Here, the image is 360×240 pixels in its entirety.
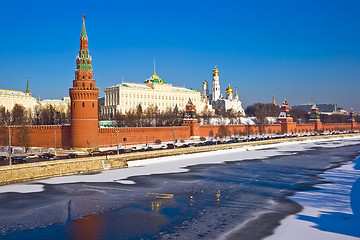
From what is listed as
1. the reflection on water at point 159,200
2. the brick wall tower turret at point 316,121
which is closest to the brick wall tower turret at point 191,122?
the reflection on water at point 159,200

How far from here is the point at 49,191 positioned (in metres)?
23.0

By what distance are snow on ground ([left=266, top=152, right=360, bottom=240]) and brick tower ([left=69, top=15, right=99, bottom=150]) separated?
23351mm

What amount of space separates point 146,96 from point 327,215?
75.9 metres

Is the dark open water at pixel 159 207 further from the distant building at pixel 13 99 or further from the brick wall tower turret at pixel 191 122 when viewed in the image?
the distant building at pixel 13 99

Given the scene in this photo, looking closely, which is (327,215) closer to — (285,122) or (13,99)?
(285,122)

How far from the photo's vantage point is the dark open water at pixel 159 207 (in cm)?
1570

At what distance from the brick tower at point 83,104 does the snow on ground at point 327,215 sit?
23351 millimetres

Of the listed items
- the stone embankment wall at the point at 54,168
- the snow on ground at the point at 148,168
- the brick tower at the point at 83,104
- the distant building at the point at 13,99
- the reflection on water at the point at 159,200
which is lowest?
the reflection on water at the point at 159,200

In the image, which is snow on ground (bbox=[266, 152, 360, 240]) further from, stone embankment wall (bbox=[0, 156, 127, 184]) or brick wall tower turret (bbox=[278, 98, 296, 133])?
brick wall tower turret (bbox=[278, 98, 296, 133])

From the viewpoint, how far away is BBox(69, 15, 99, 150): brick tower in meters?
39.2

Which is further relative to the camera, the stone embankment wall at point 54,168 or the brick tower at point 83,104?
the brick tower at point 83,104

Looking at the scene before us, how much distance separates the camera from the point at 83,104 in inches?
1555

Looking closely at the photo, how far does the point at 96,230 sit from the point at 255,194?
980cm

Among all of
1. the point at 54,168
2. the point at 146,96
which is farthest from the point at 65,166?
the point at 146,96
